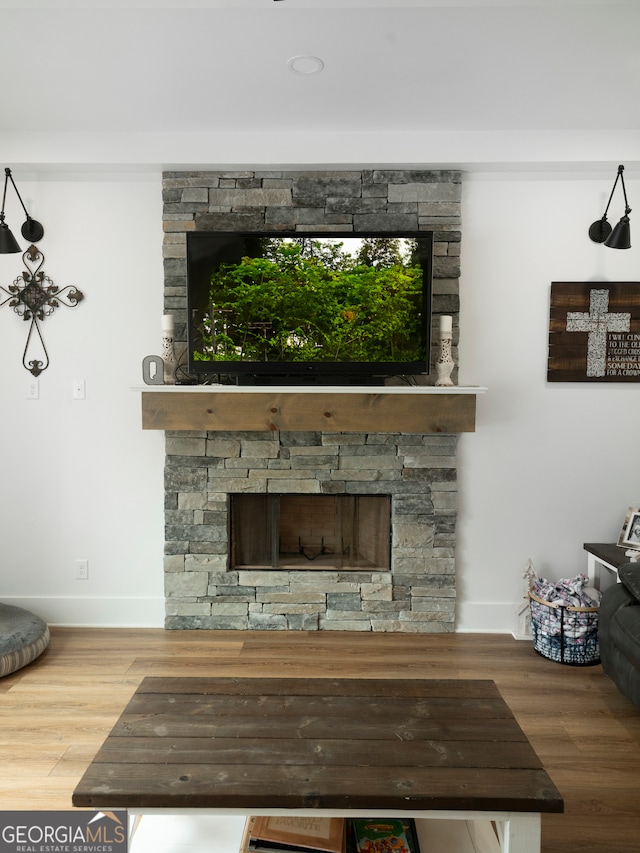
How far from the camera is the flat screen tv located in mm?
2988

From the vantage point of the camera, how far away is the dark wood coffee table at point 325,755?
1323 millimetres

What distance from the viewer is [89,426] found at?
3311 mm

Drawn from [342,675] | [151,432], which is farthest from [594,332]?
[151,432]

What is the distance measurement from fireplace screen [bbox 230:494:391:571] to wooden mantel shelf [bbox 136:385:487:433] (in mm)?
485

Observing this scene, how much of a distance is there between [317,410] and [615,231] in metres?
1.58

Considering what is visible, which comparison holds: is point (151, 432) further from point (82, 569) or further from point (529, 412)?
point (529, 412)

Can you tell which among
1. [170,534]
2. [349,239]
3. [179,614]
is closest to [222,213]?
[349,239]

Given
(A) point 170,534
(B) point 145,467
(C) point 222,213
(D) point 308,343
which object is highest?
(C) point 222,213

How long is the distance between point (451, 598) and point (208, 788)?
213cm

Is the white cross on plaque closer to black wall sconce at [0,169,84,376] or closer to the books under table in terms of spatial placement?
the books under table

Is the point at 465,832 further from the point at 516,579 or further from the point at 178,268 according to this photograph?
the point at 178,268

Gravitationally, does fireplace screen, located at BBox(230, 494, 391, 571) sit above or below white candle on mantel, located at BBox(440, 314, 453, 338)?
below

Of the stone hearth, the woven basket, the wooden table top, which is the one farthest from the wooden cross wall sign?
the wooden table top

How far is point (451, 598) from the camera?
10.7 ft
